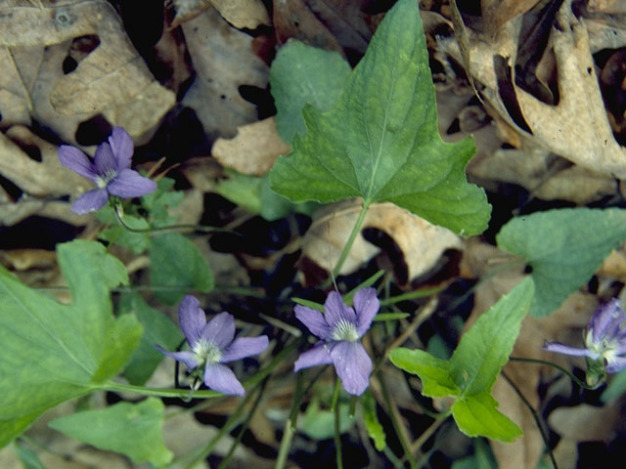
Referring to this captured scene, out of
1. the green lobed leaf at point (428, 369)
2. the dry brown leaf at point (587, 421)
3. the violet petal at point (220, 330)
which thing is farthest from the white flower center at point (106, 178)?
the dry brown leaf at point (587, 421)

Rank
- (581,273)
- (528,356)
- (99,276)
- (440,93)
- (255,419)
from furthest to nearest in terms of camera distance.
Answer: (255,419) → (528,356) → (440,93) → (581,273) → (99,276)

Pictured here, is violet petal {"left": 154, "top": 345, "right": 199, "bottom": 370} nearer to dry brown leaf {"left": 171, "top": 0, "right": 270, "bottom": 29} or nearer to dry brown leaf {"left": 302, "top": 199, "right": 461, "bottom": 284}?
dry brown leaf {"left": 302, "top": 199, "right": 461, "bottom": 284}

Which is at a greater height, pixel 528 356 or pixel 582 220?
pixel 582 220

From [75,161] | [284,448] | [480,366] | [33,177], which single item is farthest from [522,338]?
[33,177]

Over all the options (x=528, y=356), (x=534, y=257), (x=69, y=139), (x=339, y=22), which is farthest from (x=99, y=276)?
(x=528, y=356)

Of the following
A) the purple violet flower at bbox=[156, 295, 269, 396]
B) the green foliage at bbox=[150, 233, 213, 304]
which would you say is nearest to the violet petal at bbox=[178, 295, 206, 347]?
the purple violet flower at bbox=[156, 295, 269, 396]

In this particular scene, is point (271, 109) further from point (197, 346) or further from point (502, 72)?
A: point (197, 346)

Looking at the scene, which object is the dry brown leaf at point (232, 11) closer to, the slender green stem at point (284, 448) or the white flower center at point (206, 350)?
the white flower center at point (206, 350)
